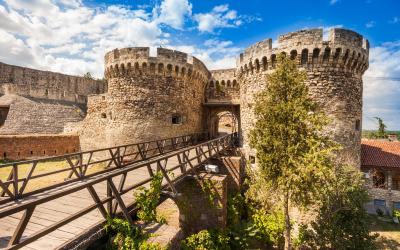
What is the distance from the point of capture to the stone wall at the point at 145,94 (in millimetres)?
13266

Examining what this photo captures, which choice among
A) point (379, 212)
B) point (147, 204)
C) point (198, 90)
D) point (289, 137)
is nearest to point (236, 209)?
point (289, 137)

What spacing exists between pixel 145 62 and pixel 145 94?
1.93 m

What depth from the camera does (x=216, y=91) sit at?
18.0m

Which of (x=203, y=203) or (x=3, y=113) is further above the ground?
(x=3, y=113)

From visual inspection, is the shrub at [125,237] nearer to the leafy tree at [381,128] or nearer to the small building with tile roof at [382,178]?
the small building with tile roof at [382,178]

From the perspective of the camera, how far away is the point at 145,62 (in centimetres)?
1322

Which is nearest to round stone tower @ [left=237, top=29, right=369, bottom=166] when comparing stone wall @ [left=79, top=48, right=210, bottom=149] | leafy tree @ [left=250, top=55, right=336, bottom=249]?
leafy tree @ [left=250, top=55, right=336, bottom=249]

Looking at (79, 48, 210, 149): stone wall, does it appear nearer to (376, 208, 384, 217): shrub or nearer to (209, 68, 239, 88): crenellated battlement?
(209, 68, 239, 88): crenellated battlement

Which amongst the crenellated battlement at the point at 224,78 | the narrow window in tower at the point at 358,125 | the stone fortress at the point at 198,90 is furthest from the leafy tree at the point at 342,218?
the crenellated battlement at the point at 224,78

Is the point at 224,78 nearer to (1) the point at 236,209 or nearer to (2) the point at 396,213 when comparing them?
(1) the point at 236,209

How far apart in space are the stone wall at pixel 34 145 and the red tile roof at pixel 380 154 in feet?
75.7

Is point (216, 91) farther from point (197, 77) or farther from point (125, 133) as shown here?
point (125, 133)

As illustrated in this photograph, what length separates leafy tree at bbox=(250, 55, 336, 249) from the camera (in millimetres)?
7340

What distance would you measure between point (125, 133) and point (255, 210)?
8621 millimetres
